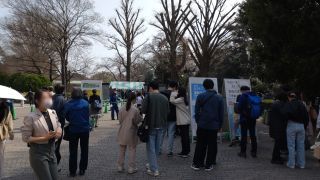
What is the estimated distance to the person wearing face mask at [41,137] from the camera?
512 cm

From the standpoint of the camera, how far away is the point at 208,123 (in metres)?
8.47

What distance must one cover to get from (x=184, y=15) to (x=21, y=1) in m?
15.7

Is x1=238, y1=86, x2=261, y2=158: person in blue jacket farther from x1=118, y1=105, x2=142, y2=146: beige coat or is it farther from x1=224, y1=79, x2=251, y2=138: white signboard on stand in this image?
x1=118, y1=105, x2=142, y2=146: beige coat

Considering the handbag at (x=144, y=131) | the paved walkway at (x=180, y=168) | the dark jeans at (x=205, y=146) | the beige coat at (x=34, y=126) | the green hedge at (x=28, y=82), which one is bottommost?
the paved walkway at (x=180, y=168)

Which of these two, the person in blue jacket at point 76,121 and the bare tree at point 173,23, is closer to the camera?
the person in blue jacket at point 76,121

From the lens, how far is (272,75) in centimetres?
1383

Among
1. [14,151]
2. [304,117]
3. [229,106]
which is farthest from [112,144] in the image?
[304,117]

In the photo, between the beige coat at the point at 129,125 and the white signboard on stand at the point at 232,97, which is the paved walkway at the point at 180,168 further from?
the white signboard on stand at the point at 232,97

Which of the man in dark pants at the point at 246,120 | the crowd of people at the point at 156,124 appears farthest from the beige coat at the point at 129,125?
the man in dark pants at the point at 246,120

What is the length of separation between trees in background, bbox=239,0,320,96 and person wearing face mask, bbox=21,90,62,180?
893cm

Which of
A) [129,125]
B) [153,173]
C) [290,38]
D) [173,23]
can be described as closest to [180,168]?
[153,173]

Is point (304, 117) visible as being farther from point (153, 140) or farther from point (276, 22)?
point (276, 22)

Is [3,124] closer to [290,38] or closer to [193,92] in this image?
[193,92]

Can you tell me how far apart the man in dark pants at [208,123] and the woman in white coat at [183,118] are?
4.78 feet
